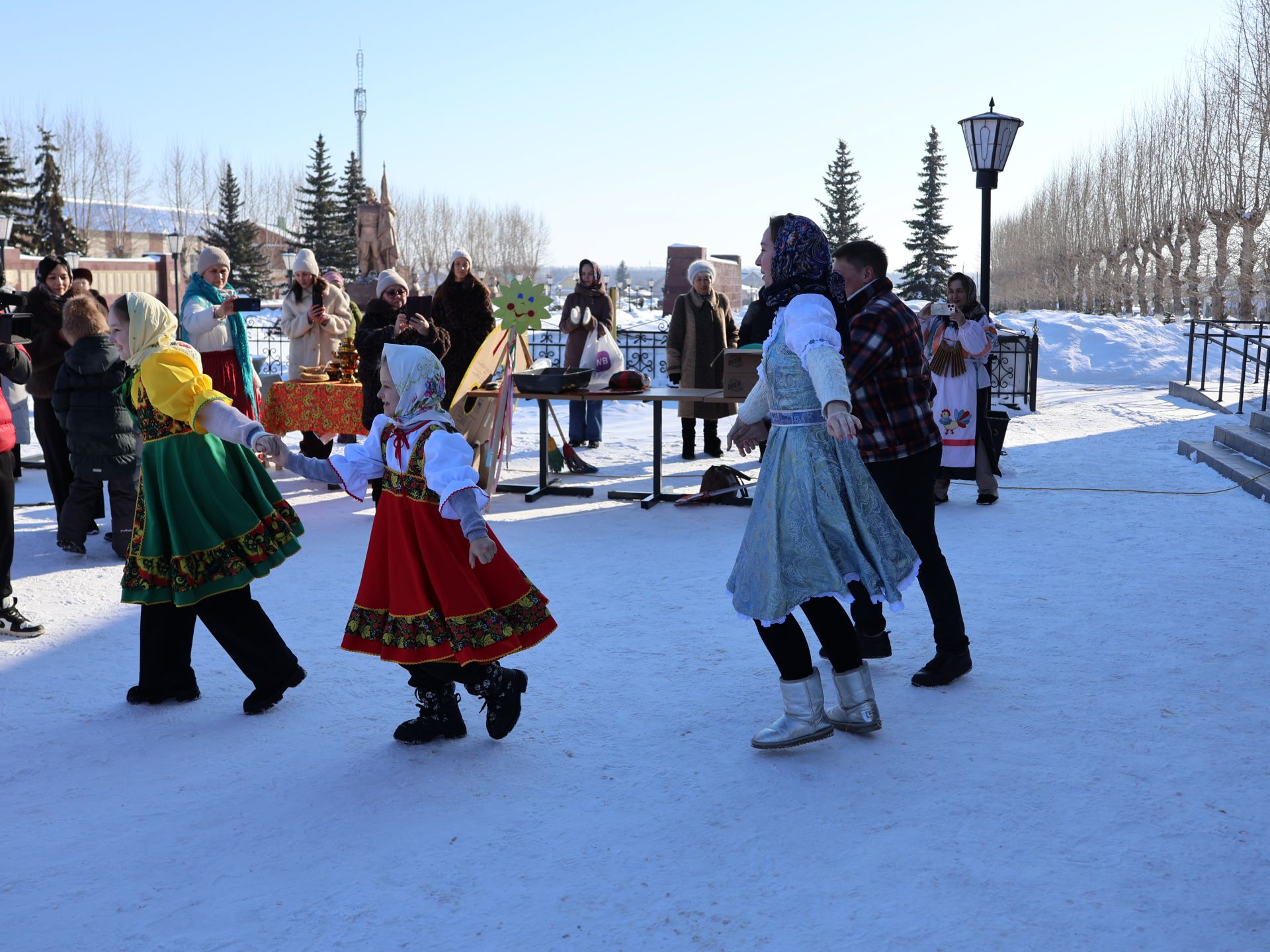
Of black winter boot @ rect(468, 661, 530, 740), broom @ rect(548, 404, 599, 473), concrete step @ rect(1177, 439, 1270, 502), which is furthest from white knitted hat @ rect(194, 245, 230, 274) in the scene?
concrete step @ rect(1177, 439, 1270, 502)

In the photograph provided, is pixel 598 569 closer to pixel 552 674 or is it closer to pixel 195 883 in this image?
pixel 552 674

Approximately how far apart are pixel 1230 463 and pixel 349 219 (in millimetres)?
52329

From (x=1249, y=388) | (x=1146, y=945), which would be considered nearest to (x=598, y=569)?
(x=1146, y=945)

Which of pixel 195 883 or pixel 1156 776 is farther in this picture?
pixel 1156 776

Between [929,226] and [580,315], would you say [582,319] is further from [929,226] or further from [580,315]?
[929,226]

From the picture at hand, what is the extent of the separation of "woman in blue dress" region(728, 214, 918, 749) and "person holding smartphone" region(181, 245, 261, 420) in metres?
4.70

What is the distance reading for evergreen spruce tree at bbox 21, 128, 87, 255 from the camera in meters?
43.0

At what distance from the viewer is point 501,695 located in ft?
12.3

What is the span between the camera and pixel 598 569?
249 inches

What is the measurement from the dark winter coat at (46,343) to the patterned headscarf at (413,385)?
15.9 feet

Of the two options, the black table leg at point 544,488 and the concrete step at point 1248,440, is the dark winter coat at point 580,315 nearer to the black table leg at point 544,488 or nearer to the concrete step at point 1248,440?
the black table leg at point 544,488

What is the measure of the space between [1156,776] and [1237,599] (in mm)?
2467

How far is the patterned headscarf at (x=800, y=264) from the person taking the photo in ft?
11.8

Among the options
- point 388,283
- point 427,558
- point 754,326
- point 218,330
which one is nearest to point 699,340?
point 754,326
